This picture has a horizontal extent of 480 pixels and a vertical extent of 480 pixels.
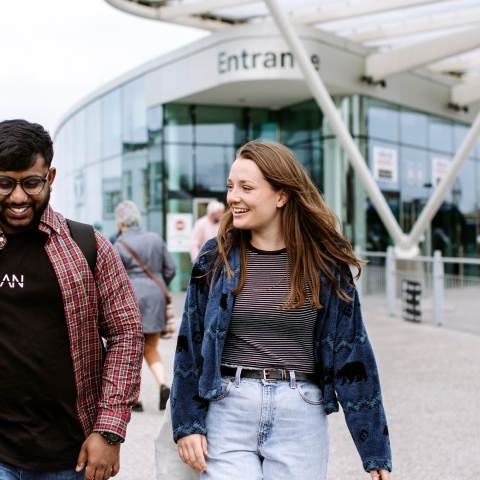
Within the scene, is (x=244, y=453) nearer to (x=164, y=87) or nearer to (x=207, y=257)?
(x=207, y=257)

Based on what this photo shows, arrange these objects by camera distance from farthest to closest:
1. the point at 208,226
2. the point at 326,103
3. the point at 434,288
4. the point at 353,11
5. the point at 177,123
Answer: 1. the point at 177,123
2. the point at 353,11
3. the point at 326,103
4. the point at 434,288
5. the point at 208,226

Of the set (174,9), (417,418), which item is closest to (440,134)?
(174,9)

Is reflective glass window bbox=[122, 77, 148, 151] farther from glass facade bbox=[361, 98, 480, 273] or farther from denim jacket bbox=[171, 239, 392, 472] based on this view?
denim jacket bbox=[171, 239, 392, 472]

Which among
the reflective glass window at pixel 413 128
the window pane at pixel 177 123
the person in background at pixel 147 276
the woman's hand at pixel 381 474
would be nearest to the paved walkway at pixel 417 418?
the person in background at pixel 147 276

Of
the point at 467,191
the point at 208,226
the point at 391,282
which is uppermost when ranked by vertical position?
the point at 467,191

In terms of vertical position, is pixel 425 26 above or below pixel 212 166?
above

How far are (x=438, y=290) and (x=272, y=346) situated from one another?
10.2m

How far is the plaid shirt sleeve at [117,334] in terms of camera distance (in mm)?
2416

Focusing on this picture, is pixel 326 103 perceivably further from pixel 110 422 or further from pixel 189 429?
pixel 110 422

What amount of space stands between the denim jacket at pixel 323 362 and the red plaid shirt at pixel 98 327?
0.62ft

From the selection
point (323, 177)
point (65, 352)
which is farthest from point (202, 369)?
point (323, 177)

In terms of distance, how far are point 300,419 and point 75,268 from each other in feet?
3.00

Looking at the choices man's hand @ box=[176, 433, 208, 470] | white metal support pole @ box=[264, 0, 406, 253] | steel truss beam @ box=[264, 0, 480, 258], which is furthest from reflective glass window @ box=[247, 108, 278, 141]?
man's hand @ box=[176, 433, 208, 470]

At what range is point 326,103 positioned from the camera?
14.8 meters
